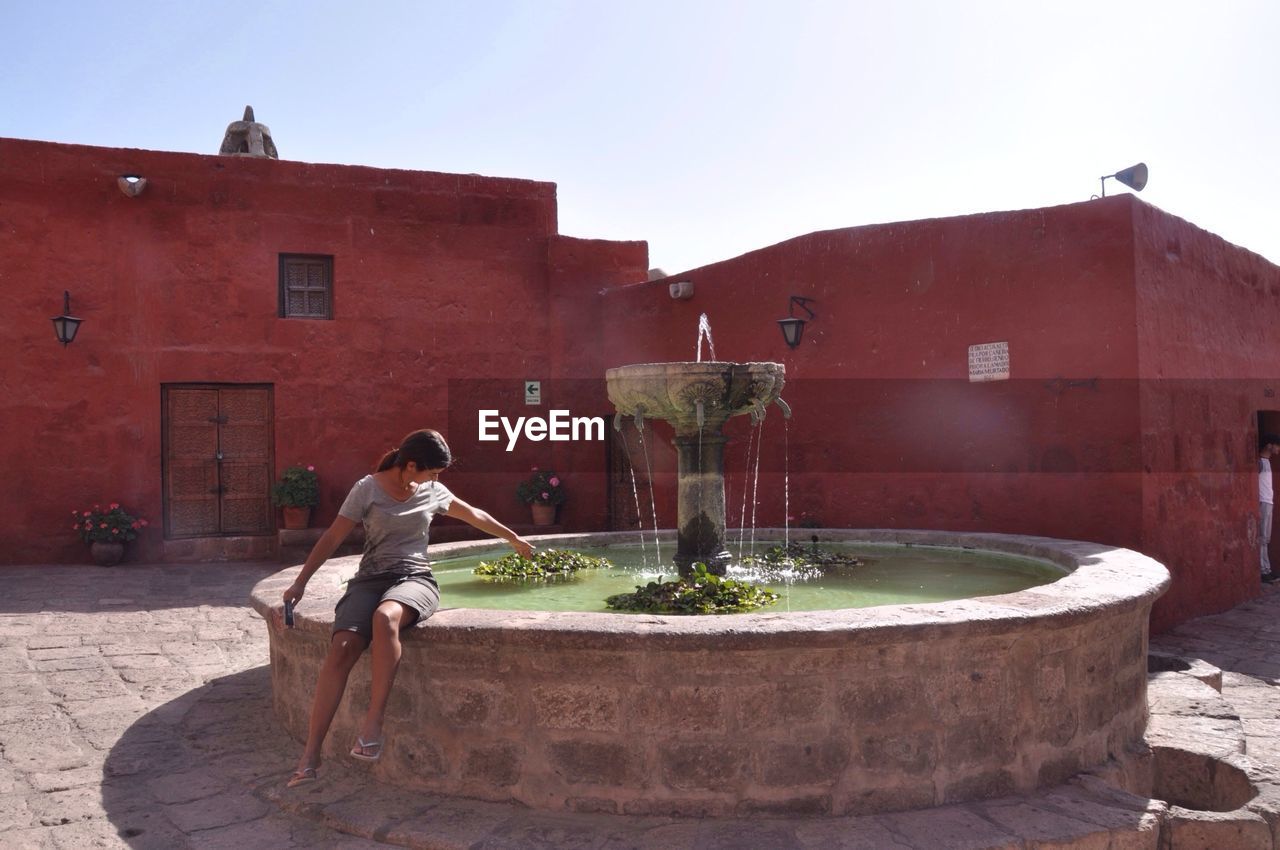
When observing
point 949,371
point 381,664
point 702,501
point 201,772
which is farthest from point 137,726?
point 949,371

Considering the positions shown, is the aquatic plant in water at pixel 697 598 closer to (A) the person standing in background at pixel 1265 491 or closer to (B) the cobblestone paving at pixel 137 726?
(B) the cobblestone paving at pixel 137 726

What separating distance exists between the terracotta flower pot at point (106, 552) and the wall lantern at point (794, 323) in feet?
23.5

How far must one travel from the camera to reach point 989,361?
25.1 feet

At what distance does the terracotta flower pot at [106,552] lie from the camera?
963 cm

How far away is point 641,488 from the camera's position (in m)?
11.5

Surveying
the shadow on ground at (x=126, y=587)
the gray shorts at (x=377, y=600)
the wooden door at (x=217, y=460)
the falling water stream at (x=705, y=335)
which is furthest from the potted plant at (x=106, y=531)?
the gray shorts at (x=377, y=600)

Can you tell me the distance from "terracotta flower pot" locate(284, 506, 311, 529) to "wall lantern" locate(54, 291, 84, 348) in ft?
9.26

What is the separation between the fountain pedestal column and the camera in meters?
5.24

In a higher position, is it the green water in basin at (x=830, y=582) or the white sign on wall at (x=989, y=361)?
the white sign on wall at (x=989, y=361)

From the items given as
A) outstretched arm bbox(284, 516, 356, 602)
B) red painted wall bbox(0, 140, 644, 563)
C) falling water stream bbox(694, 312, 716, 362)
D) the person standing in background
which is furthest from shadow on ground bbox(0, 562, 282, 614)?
the person standing in background

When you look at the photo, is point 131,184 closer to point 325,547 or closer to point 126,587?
point 126,587

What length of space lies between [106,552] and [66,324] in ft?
7.93

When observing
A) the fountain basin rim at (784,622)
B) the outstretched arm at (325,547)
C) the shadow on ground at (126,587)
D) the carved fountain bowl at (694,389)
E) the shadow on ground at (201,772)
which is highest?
the carved fountain bowl at (694,389)

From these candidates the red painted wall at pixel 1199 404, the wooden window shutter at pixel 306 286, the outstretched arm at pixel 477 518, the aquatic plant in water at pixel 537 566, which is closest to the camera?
the outstretched arm at pixel 477 518
